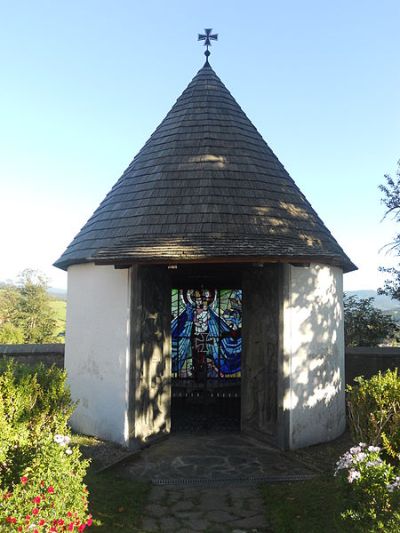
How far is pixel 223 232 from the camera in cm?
847

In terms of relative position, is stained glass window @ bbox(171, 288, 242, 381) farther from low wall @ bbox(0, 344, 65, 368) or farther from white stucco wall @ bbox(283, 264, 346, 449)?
white stucco wall @ bbox(283, 264, 346, 449)

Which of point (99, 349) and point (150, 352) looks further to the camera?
point (99, 349)

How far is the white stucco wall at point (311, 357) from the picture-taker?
816 cm

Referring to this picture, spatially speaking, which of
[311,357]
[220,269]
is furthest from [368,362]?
[220,269]

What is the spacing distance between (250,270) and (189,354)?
15.3 ft

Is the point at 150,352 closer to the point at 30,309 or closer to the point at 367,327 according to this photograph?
the point at 367,327

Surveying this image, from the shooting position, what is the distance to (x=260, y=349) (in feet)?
29.0

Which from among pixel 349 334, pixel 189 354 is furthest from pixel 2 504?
pixel 349 334

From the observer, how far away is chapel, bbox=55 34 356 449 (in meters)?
A: 8.12

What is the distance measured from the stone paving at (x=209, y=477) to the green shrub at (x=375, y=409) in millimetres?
1572

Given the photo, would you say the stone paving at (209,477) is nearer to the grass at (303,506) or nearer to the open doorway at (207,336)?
the grass at (303,506)

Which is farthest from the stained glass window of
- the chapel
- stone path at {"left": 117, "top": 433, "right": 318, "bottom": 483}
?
stone path at {"left": 117, "top": 433, "right": 318, "bottom": 483}

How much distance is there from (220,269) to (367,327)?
7.42m

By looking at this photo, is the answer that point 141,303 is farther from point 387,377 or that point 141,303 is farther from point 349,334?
point 349,334
